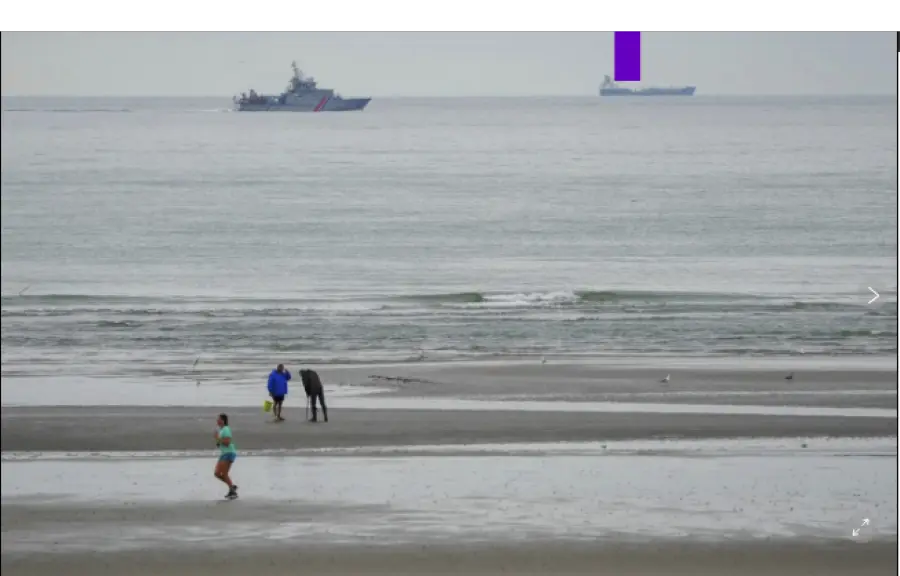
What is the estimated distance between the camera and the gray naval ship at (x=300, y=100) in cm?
13988

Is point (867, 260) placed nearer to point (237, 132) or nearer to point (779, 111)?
point (237, 132)

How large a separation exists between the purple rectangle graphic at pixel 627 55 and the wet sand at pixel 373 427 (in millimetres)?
10852

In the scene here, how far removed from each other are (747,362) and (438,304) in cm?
1141

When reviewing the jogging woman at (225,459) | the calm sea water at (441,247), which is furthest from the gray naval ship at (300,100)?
the jogging woman at (225,459)

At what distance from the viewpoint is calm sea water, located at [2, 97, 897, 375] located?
28.6m

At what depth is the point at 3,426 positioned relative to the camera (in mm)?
17891

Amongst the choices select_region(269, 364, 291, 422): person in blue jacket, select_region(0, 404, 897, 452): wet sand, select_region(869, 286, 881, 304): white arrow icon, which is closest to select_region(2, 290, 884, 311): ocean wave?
select_region(869, 286, 881, 304): white arrow icon

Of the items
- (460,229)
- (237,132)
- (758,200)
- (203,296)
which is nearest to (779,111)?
(237,132)

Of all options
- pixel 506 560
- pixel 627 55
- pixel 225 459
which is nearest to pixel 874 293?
pixel 225 459

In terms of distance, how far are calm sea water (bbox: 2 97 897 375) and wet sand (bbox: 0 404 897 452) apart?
3.04 m

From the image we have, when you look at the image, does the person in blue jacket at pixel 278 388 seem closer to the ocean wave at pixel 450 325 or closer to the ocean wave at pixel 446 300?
the ocean wave at pixel 450 325

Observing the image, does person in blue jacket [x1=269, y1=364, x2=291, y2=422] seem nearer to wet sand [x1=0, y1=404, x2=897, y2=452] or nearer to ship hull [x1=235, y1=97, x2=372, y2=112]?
wet sand [x1=0, y1=404, x2=897, y2=452]

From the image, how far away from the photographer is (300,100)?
454ft

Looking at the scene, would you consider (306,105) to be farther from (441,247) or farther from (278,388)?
(278,388)
